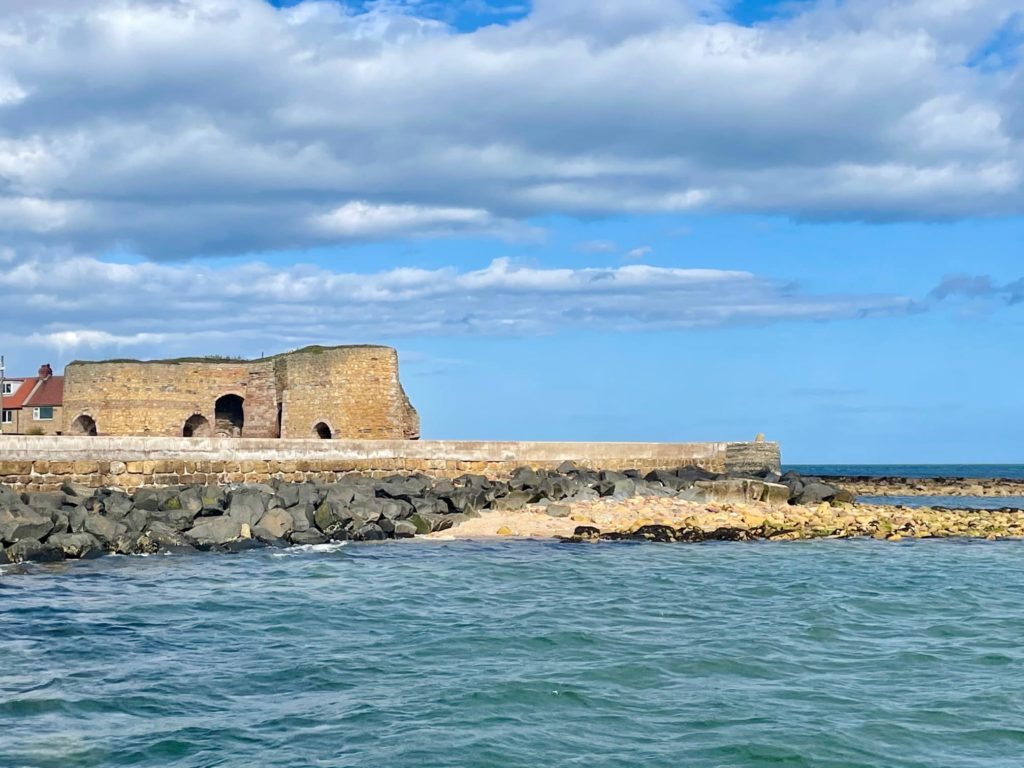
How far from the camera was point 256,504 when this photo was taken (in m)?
16.8

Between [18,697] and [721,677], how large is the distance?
476 centimetres

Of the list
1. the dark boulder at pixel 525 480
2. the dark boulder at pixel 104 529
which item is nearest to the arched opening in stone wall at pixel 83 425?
the dark boulder at pixel 525 480

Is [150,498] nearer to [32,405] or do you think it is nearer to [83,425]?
[83,425]

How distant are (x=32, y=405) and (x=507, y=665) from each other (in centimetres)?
3698

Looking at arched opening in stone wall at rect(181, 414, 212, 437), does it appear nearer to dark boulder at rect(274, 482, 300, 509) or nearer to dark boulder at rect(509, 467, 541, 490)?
dark boulder at rect(274, 482, 300, 509)

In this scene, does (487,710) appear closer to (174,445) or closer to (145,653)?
(145,653)

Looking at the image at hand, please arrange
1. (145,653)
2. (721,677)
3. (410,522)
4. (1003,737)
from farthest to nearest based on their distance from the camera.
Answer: (410,522), (145,653), (721,677), (1003,737)

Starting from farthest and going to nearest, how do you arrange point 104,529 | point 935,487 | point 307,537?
point 935,487
point 307,537
point 104,529

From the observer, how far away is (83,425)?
1146 inches

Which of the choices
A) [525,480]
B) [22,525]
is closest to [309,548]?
[22,525]

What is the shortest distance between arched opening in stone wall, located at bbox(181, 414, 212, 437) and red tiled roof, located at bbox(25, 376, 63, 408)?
547 inches

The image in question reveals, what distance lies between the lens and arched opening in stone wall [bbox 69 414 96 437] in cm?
2880

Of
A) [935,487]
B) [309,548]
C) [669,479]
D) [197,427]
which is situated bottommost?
[935,487]

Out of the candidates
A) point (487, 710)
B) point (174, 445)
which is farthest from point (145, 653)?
point (174, 445)
